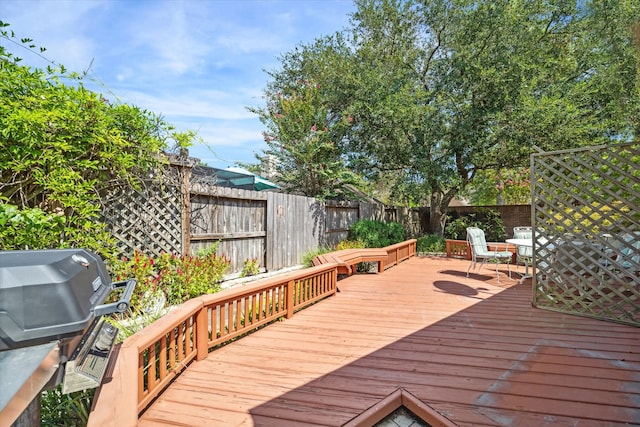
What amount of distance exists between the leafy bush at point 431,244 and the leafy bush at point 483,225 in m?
1.11

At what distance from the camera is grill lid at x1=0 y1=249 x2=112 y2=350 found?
3.53ft

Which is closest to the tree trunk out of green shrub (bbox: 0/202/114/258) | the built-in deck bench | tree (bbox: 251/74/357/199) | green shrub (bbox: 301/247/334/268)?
tree (bbox: 251/74/357/199)

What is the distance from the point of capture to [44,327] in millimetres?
1124

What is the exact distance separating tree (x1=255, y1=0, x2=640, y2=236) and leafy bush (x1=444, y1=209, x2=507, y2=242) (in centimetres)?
141

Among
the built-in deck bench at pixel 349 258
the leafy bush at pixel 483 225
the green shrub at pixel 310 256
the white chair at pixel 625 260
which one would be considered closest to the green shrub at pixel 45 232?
the built-in deck bench at pixel 349 258

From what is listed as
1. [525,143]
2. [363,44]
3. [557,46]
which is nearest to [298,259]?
[525,143]

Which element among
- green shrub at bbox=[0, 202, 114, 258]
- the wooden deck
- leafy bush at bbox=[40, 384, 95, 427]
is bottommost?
the wooden deck

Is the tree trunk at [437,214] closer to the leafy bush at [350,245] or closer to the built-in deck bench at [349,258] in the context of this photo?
the leafy bush at [350,245]

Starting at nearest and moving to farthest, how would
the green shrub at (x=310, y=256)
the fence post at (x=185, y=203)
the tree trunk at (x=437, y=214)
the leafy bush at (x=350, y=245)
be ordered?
1. the fence post at (x=185, y=203)
2. the green shrub at (x=310, y=256)
3. the leafy bush at (x=350, y=245)
4. the tree trunk at (x=437, y=214)

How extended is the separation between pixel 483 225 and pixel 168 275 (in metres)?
10.4

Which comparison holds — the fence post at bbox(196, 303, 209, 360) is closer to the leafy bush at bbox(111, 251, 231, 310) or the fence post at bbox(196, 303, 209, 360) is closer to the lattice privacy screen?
the leafy bush at bbox(111, 251, 231, 310)

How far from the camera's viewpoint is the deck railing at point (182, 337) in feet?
5.08

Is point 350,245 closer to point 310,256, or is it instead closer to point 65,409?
point 310,256

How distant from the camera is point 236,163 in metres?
11.2
